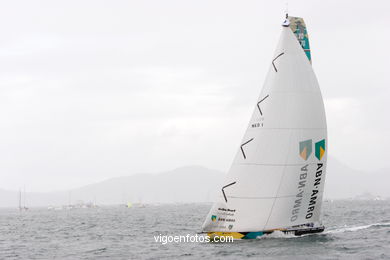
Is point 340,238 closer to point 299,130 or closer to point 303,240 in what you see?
point 303,240

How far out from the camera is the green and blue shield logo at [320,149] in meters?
33.6

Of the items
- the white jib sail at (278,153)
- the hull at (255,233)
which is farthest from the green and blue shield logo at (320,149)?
the hull at (255,233)

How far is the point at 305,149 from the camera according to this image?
3316cm

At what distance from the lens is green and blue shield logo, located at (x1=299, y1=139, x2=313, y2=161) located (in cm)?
3306

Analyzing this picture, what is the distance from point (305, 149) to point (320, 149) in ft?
3.96

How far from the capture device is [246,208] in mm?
32750

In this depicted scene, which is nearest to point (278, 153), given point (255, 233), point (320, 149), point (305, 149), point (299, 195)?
point (305, 149)

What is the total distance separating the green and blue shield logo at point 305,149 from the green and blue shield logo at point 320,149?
1.73ft

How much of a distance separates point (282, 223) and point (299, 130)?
20.2 ft

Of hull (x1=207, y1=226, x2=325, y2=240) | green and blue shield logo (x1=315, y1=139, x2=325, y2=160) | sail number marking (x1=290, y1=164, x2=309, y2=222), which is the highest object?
green and blue shield logo (x1=315, y1=139, x2=325, y2=160)

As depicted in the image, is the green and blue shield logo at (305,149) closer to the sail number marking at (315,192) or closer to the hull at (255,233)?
the sail number marking at (315,192)

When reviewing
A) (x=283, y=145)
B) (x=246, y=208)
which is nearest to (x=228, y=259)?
Answer: (x=246, y=208)

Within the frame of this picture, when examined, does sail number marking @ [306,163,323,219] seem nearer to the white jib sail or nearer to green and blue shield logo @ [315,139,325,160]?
the white jib sail

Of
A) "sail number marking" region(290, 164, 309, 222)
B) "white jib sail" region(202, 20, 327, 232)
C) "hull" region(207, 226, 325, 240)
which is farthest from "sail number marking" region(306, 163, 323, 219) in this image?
"hull" region(207, 226, 325, 240)
